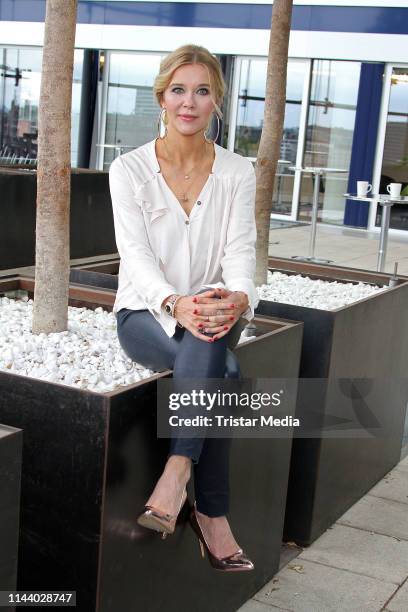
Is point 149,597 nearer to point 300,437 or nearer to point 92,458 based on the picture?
point 92,458

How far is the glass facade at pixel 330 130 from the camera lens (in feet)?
47.4

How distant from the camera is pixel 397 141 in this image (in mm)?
14094

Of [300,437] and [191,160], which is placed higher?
[191,160]

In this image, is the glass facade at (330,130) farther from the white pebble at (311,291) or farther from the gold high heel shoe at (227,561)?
the gold high heel shoe at (227,561)

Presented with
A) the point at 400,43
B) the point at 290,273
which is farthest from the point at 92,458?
the point at 400,43

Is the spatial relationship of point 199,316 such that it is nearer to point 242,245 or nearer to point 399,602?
point 242,245

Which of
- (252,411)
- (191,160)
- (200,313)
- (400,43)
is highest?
(400,43)

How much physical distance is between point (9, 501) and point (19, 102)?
1670 cm

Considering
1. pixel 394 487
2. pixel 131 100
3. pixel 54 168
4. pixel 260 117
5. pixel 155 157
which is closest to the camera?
pixel 155 157

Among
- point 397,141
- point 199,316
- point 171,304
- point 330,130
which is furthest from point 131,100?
point 199,316

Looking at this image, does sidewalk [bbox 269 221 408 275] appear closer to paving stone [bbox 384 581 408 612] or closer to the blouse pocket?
paving stone [bbox 384 581 408 612]

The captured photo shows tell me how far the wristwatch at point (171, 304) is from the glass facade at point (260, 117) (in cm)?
1232

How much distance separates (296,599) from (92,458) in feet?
4.49

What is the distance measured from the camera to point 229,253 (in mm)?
3066
